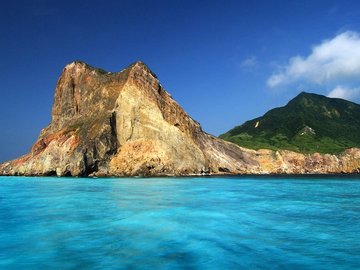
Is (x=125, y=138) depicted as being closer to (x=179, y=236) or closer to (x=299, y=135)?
(x=179, y=236)

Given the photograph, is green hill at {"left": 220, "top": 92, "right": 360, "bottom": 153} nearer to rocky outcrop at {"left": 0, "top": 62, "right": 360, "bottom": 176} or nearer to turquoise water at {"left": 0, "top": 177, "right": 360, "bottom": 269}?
rocky outcrop at {"left": 0, "top": 62, "right": 360, "bottom": 176}

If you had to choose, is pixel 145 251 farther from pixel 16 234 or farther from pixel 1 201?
pixel 1 201

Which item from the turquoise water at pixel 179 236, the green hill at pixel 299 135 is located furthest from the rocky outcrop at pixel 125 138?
the turquoise water at pixel 179 236

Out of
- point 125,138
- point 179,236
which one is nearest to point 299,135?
point 125,138

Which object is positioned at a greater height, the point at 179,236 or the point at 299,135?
the point at 299,135

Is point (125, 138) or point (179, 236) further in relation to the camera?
point (125, 138)

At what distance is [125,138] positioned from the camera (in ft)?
321

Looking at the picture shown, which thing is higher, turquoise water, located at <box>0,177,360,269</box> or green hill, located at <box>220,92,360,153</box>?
green hill, located at <box>220,92,360,153</box>

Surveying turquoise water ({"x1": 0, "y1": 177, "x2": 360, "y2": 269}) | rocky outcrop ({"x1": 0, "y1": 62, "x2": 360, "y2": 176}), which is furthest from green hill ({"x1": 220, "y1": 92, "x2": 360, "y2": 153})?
turquoise water ({"x1": 0, "y1": 177, "x2": 360, "y2": 269})

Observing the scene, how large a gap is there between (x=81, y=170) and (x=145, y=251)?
77.4 metres

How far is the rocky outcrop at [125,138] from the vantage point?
9269 cm

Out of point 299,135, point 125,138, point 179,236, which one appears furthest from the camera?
point 299,135

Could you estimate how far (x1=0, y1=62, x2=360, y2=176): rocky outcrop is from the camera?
92.7 meters

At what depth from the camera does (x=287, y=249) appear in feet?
53.8
